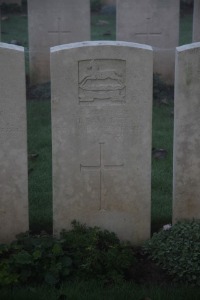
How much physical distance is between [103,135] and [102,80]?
0.42 metres

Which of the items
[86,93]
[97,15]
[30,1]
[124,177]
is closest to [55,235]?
[124,177]

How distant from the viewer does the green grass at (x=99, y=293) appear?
15.4ft

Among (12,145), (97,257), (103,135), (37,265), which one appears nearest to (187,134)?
(103,135)

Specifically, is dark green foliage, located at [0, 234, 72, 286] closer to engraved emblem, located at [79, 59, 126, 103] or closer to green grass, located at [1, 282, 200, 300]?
green grass, located at [1, 282, 200, 300]

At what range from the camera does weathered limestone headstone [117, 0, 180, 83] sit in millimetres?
11086

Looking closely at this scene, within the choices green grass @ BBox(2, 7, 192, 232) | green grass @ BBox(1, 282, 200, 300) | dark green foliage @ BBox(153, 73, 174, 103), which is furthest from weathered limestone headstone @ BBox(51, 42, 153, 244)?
dark green foliage @ BBox(153, 73, 174, 103)

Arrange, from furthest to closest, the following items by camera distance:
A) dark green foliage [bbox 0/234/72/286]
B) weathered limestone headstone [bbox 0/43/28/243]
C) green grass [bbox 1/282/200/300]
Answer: weathered limestone headstone [bbox 0/43/28/243] → dark green foliage [bbox 0/234/72/286] → green grass [bbox 1/282/200/300]

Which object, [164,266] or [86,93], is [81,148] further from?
[164,266]

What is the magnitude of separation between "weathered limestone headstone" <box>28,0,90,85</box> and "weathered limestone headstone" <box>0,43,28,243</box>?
5.93 meters

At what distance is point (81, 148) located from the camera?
5.41 meters

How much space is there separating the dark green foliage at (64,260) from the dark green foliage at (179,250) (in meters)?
0.20

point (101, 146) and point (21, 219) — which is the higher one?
point (101, 146)

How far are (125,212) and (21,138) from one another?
3.23 ft

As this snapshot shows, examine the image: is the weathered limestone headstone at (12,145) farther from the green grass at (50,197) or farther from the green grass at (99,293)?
the green grass at (99,293)
